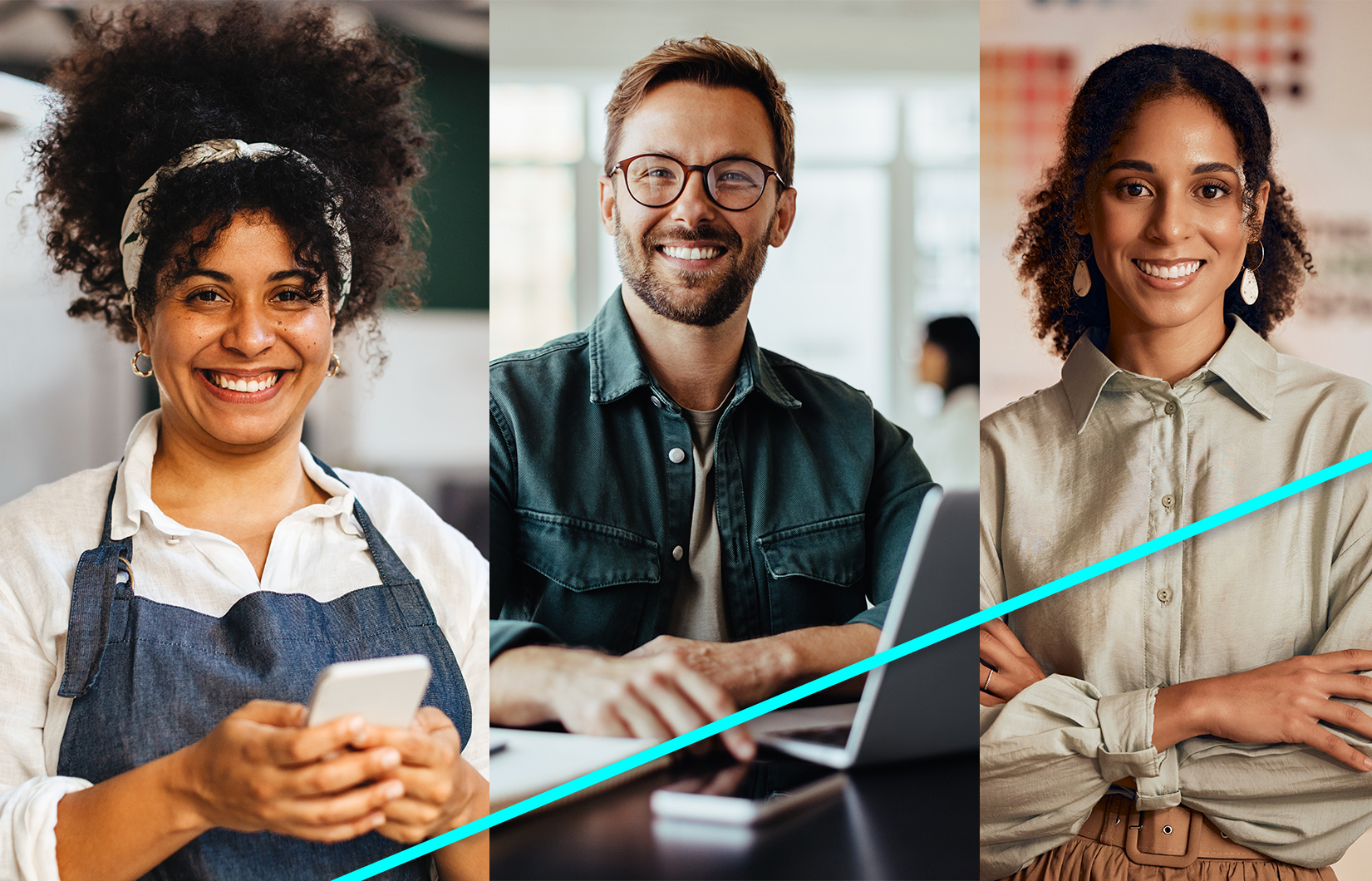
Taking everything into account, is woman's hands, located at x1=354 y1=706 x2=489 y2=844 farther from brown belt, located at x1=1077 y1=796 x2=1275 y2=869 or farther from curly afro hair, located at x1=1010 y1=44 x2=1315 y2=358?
curly afro hair, located at x1=1010 y1=44 x2=1315 y2=358

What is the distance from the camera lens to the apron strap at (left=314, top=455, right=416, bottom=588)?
212cm

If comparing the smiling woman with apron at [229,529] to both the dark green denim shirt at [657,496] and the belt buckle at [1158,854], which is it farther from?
the belt buckle at [1158,854]

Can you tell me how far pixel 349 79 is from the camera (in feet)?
6.98

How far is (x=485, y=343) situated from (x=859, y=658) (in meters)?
0.99

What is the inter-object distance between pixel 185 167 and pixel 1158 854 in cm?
237

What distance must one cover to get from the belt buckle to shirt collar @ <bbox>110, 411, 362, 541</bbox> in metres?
1.69

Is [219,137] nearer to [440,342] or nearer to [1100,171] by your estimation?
[440,342]

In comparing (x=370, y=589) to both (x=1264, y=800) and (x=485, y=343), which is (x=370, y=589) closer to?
(x=485, y=343)

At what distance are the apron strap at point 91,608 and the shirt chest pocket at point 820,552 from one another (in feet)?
4.04

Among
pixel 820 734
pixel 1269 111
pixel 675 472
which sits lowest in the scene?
pixel 820 734

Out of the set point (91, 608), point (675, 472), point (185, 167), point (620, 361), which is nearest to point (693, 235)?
point (620, 361)

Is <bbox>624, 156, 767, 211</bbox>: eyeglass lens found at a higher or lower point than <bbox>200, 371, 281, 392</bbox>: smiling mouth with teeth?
higher

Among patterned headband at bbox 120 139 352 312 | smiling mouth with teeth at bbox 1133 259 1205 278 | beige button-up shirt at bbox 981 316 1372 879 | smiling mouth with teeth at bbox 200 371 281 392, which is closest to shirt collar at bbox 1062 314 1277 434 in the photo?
beige button-up shirt at bbox 981 316 1372 879

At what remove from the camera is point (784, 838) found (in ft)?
7.11
